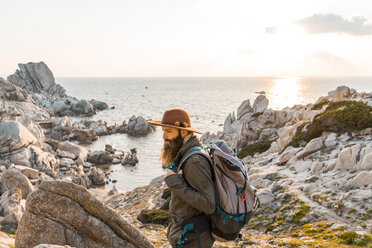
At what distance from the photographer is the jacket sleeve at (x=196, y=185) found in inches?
161

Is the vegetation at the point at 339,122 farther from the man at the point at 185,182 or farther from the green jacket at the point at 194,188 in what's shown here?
the green jacket at the point at 194,188

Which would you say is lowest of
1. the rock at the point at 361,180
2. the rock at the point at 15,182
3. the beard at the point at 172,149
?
the rock at the point at 15,182

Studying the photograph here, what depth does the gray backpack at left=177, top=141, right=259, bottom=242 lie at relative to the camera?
14.0 ft

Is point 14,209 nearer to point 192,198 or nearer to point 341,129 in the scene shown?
point 192,198

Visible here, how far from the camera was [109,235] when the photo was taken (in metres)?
6.59

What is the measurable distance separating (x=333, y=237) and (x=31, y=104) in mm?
89752

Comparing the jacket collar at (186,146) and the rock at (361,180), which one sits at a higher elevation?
the jacket collar at (186,146)

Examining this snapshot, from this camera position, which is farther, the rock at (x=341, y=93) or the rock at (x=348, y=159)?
the rock at (x=341, y=93)

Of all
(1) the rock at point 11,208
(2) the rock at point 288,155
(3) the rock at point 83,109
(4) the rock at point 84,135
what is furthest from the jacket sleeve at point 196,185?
(3) the rock at point 83,109

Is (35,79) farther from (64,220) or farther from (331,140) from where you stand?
(64,220)

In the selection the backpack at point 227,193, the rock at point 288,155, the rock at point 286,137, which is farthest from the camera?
the rock at point 286,137

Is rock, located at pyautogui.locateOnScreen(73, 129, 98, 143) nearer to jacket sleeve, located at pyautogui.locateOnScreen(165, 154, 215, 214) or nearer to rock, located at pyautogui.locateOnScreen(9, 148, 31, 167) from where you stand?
rock, located at pyautogui.locateOnScreen(9, 148, 31, 167)

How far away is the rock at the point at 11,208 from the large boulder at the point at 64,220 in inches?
302

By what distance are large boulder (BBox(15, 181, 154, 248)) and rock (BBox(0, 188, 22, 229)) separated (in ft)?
25.2
